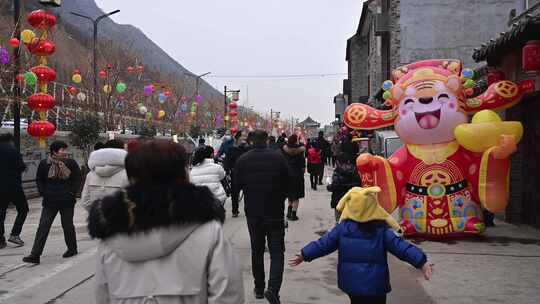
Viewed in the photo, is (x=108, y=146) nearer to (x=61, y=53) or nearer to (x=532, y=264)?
(x=532, y=264)

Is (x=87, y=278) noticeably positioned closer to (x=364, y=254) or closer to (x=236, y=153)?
(x=364, y=254)

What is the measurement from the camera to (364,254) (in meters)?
3.98

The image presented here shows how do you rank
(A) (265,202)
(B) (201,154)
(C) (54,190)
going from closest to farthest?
(A) (265,202) → (C) (54,190) → (B) (201,154)

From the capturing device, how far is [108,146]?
22.9 ft

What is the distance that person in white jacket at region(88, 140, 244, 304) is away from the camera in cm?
241

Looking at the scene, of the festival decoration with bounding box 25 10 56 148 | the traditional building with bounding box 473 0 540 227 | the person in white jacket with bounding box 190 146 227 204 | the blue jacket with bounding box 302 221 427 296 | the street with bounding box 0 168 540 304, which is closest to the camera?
the blue jacket with bounding box 302 221 427 296

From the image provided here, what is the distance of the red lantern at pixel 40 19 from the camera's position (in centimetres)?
1200

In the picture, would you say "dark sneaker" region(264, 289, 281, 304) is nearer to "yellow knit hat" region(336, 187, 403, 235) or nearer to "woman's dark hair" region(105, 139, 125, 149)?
"yellow knit hat" region(336, 187, 403, 235)

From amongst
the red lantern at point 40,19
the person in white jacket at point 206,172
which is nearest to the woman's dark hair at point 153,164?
the person in white jacket at point 206,172

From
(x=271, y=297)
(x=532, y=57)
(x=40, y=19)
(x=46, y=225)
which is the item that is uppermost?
(x=40, y=19)

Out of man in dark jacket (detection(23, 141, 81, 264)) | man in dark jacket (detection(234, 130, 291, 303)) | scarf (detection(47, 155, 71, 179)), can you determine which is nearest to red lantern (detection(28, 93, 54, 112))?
man in dark jacket (detection(23, 141, 81, 264))

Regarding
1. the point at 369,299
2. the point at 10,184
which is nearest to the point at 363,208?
the point at 369,299

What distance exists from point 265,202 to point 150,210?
323 centimetres

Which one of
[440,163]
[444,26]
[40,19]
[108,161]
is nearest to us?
[108,161]
